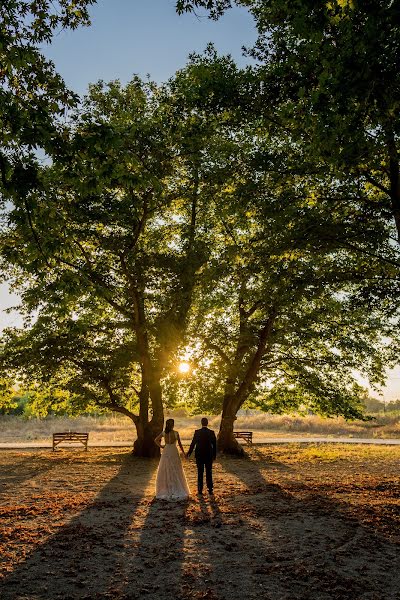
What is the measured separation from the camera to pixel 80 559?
24.8 feet

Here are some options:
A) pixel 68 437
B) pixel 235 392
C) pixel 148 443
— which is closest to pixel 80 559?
pixel 148 443

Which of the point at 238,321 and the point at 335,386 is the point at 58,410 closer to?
the point at 238,321

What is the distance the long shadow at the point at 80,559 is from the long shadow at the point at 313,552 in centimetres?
202

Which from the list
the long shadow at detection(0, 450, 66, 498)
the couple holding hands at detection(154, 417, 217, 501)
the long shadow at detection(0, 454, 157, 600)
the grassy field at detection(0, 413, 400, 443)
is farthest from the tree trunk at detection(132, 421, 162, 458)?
the grassy field at detection(0, 413, 400, 443)

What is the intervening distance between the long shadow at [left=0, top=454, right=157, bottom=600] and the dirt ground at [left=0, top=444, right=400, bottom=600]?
0.06 ft

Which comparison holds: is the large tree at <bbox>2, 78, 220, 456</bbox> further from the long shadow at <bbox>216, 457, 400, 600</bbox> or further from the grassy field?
the grassy field

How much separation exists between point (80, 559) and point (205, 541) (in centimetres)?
216

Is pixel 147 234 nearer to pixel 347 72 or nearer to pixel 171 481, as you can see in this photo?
pixel 171 481

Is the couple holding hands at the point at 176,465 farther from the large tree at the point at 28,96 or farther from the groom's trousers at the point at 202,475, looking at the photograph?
the large tree at the point at 28,96

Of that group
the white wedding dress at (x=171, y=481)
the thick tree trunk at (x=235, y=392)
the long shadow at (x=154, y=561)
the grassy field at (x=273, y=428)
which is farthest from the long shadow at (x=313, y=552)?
the grassy field at (x=273, y=428)

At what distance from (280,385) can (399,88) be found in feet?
73.1

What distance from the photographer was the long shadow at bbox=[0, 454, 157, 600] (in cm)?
630

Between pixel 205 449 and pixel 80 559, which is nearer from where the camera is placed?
pixel 80 559

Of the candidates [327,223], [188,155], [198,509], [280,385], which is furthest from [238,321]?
[198,509]
